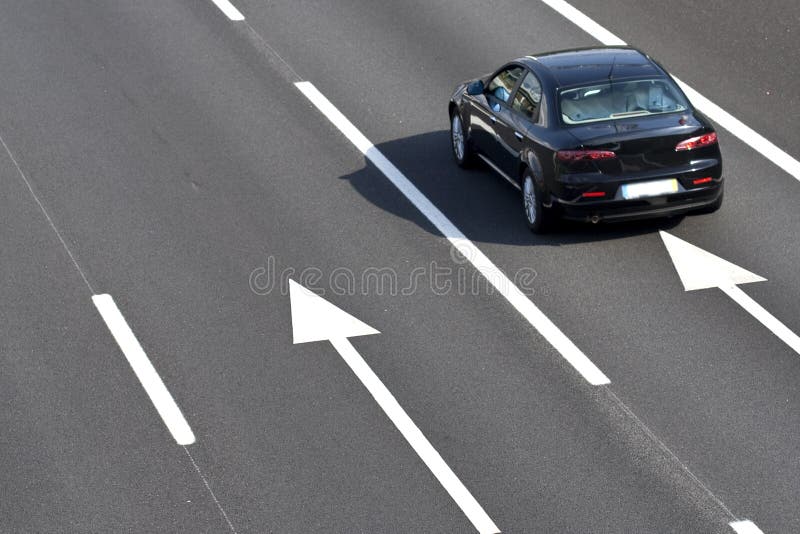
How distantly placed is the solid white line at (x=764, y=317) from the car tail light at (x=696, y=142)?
1.50m

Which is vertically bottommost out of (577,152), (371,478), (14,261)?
(14,261)

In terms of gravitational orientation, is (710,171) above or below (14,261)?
above

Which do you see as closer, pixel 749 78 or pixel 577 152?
pixel 577 152

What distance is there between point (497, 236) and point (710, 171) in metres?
2.31

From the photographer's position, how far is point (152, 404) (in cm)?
1116

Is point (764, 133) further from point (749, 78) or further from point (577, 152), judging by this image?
point (577, 152)

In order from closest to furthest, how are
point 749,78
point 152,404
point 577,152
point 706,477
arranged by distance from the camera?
point 706,477, point 152,404, point 577,152, point 749,78

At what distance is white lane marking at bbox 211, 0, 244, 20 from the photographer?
2080 cm

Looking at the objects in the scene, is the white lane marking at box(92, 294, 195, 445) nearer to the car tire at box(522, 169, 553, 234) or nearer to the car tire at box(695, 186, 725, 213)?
the car tire at box(522, 169, 553, 234)

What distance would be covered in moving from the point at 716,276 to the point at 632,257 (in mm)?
914

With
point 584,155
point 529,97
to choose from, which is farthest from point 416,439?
point 529,97

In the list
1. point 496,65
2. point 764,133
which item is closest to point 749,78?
point 764,133

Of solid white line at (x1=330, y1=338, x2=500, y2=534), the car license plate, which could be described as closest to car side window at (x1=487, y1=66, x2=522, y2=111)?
the car license plate

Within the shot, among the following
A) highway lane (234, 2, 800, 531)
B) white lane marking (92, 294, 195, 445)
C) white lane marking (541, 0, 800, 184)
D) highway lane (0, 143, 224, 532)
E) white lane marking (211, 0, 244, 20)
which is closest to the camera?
highway lane (0, 143, 224, 532)
